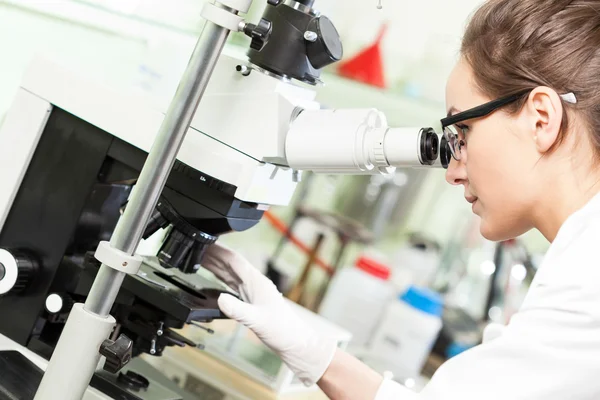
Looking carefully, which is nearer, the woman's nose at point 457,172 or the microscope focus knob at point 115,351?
the microscope focus knob at point 115,351

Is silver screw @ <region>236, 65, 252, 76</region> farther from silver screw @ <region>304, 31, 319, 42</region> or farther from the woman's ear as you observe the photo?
the woman's ear

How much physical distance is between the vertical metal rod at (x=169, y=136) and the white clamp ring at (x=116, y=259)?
0.04 ft

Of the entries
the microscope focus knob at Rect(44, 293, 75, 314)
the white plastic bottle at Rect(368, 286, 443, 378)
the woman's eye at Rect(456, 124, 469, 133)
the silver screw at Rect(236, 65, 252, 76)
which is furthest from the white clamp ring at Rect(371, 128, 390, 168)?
the white plastic bottle at Rect(368, 286, 443, 378)

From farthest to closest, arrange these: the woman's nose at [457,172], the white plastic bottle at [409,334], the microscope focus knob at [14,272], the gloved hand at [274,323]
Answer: the white plastic bottle at [409,334], the gloved hand at [274,323], the microscope focus knob at [14,272], the woman's nose at [457,172]

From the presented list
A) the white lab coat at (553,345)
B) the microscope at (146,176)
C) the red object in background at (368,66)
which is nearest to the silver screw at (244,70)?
the microscope at (146,176)

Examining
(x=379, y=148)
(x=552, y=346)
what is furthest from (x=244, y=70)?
(x=552, y=346)

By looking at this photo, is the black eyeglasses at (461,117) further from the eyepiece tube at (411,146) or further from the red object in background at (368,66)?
the red object in background at (368,66)

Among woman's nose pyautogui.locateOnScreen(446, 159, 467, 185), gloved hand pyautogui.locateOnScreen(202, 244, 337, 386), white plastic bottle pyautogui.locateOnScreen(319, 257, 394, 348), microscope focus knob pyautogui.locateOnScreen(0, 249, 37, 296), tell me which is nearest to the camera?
woman's nose pyautogui.locateOnScreen(446, 159, 467, 185)

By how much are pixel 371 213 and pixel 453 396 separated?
1.47 metres

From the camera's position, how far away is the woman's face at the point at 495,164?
37.9 inches

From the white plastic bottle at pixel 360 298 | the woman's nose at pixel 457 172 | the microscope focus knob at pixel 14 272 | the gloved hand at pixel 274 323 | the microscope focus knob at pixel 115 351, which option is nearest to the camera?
the microscope focus knob at pixel 115 351

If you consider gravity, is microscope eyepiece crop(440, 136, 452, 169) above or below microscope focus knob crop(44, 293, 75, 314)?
above

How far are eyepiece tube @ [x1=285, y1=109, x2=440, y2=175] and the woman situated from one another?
0.05 meters

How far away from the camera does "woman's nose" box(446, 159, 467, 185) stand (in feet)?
3.45
